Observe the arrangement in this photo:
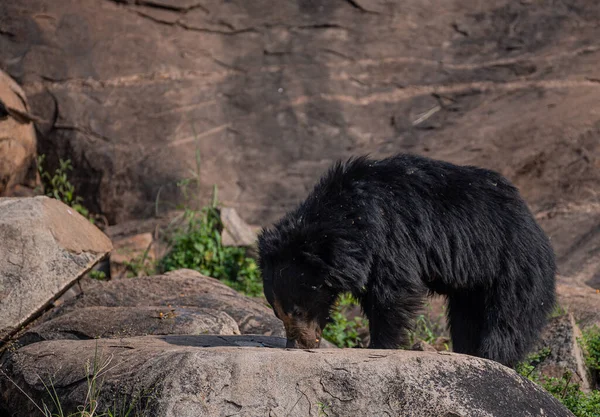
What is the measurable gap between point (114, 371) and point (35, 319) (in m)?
1.84

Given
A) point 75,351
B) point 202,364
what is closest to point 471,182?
point 202,364

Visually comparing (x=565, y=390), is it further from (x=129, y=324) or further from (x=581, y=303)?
(x=129, y=324)

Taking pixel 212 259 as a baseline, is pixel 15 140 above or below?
above

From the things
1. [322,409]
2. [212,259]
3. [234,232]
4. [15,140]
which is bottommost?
[212,259]

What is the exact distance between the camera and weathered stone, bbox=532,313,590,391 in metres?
5.01

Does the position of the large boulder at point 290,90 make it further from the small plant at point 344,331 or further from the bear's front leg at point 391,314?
the bear's front leg at point 391,314

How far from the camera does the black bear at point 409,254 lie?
13.8 ft

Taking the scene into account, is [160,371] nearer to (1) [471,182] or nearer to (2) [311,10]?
(1) [471,182]

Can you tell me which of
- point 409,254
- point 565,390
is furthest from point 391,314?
point 565,390

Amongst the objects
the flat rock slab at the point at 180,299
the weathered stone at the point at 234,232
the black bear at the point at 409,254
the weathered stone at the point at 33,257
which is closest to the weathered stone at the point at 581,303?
the black bear at the point at 409,254

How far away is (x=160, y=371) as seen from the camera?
335 centimetres

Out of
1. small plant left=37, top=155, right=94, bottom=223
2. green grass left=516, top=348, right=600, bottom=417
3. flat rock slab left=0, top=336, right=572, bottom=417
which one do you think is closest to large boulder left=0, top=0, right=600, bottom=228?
small plant left=37, top=155, right=94, bottom=223

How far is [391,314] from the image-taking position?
4.23 m

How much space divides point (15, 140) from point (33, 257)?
3107 mm
